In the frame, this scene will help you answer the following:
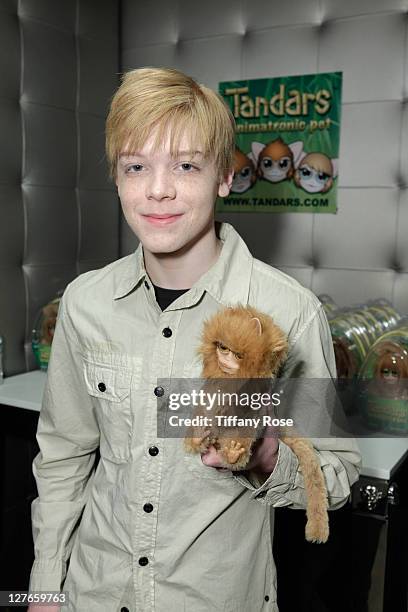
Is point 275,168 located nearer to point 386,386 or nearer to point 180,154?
point 386,386

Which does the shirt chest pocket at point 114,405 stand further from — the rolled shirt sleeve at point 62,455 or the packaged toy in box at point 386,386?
the packaged toy in box at point 386,386

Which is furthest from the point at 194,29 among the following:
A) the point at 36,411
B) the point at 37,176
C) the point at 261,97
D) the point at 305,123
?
Answer: the point at 36,411

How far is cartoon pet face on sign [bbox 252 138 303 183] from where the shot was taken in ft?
6.26

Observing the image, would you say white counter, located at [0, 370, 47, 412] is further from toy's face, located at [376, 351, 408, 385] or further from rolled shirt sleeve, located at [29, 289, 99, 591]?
toy's face, located at [376, 351, 408, 385]

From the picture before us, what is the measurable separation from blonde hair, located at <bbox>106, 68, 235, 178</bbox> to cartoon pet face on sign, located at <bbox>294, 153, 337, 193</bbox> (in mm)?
975

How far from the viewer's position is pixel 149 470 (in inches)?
36.8

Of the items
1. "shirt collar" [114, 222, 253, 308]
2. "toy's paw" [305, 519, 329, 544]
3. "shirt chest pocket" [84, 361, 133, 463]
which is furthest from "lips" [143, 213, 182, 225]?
"toy's paw" [305, 519, 329, 544]

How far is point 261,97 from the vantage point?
1.94 m

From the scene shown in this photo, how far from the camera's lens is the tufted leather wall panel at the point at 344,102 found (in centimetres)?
177

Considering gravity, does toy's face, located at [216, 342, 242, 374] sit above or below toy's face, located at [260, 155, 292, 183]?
below

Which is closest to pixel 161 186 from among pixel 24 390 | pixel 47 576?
pixel 47 576

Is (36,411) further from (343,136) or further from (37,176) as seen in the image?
(343,136)

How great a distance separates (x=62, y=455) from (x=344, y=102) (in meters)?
1.27

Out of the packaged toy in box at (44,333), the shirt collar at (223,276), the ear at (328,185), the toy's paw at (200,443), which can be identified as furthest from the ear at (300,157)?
the toy's paw at (200,443)
